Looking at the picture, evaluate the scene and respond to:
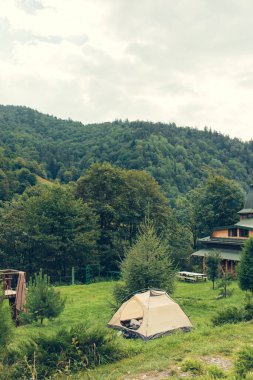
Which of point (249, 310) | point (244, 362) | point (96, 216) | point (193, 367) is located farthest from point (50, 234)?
point (244, 362)

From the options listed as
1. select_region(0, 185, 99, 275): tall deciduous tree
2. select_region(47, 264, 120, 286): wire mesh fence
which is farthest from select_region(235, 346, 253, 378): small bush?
select_region(47, 264, 120, 286): wire mesh fence

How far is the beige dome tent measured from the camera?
16812 millimetres

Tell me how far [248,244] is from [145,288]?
34.6 ft

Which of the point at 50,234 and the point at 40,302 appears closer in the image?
the point at 40,302

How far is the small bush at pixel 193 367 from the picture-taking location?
10.1 meters

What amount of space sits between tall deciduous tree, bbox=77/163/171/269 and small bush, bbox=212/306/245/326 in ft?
98.6

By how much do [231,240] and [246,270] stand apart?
1958 cm

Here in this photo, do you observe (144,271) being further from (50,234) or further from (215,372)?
(50,234)

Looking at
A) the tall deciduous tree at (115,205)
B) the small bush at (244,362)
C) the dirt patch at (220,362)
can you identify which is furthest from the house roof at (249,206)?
the small bush at (244,362)

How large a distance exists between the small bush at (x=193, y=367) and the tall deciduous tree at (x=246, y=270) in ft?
57.2

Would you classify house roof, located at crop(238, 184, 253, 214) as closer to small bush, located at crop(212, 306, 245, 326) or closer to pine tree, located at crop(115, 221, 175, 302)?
pine tree, located at crop(115, 221, 175, 302)

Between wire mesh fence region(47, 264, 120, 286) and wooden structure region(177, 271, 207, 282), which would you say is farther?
wire mesh fence region(47, 264, 120, 286)

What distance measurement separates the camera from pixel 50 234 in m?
41.7

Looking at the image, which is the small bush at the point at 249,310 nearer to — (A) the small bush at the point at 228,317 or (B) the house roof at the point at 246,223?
(A) the small bush at the point at 228,317
